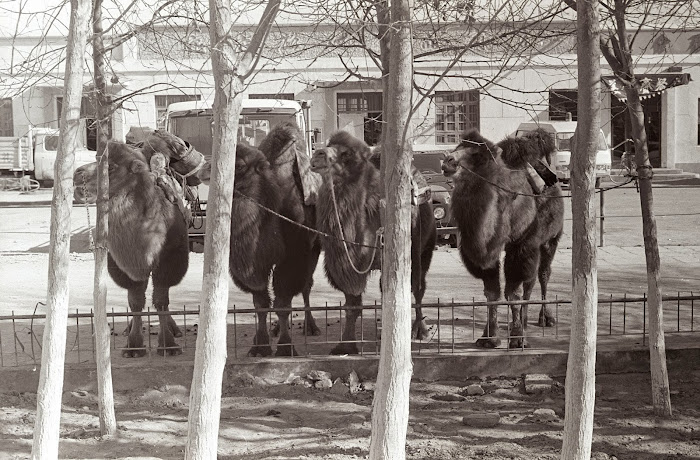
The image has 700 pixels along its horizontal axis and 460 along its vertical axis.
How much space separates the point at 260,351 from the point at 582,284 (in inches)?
139

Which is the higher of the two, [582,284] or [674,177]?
[674,177]

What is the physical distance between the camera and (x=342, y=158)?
7.77 meters

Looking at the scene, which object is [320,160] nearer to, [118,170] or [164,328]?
[118,170]

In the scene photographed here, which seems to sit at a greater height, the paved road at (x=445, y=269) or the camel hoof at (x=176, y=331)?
the paved road at (x=445, y=269)

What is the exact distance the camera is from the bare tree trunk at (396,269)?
15.8ft

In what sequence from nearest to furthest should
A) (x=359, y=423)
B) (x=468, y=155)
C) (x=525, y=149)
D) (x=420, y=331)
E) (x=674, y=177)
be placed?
1. (x=359, y=423)
2. (x=468, y=155)
3. (x=420, y=331)
4. (x=525, y=149)
5. (x=674, y=177)

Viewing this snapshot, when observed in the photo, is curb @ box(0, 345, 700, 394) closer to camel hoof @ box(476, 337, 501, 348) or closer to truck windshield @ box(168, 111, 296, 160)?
camel hoof @ box(476, 337, 501, 348)

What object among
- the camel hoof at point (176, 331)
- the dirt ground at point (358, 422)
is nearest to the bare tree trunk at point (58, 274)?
the dirt ground at point (358, 422)

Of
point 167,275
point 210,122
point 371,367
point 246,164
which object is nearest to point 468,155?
A: point 246,164

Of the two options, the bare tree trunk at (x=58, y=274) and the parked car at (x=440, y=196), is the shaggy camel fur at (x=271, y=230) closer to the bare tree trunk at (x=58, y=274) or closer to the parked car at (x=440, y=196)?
the bare tree trunk at (x=58, y=274)

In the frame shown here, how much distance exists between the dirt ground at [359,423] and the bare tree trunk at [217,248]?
1.02 m

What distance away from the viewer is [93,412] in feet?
22.7

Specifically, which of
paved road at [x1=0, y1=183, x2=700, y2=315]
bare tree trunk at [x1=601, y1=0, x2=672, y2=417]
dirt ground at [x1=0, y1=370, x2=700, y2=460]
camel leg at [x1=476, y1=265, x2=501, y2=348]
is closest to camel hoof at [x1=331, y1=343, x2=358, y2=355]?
dirt ground at [x1=0, y1=370, x2=700, y2=460]

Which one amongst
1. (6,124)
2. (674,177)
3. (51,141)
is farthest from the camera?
(6,124)
